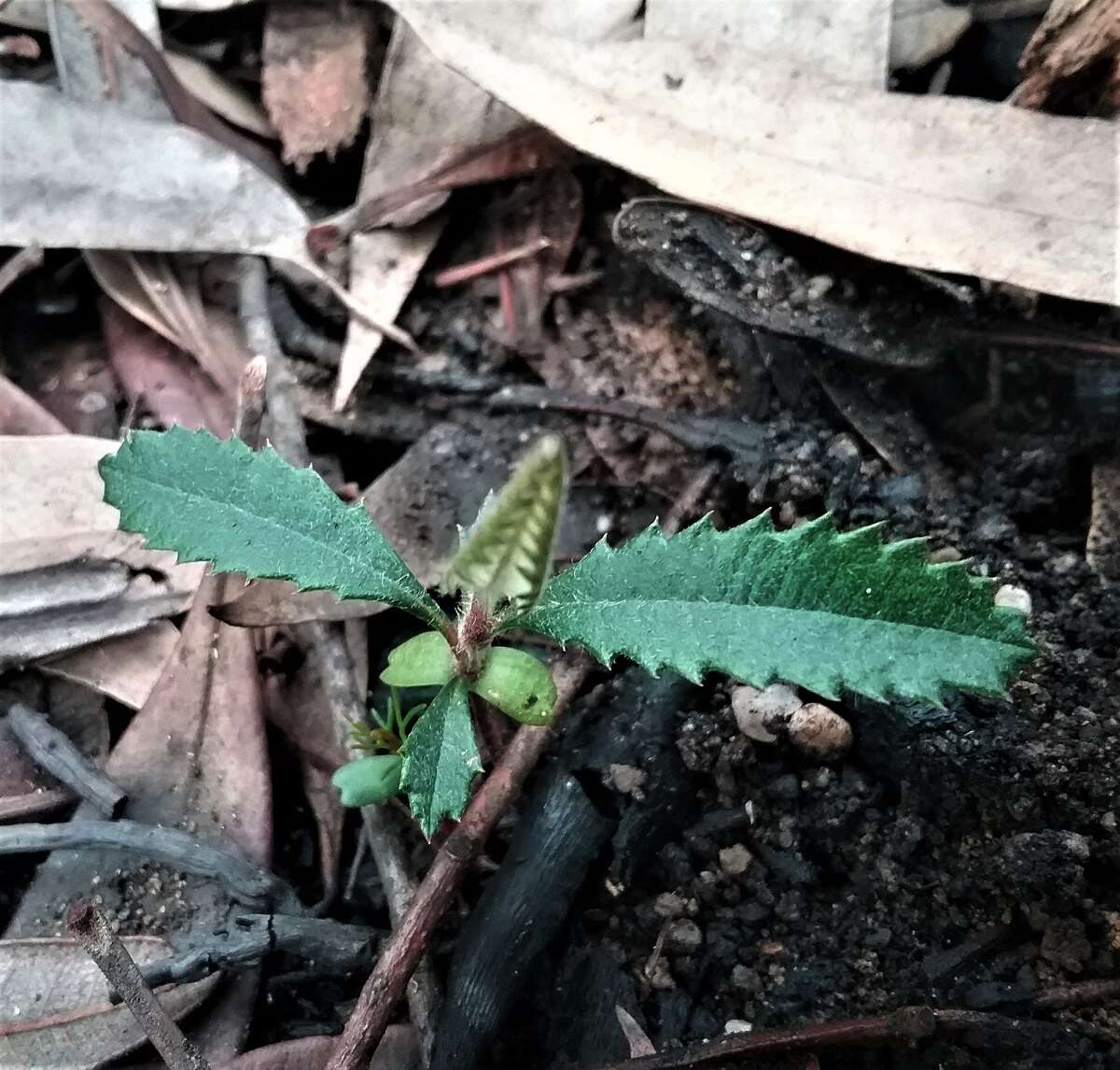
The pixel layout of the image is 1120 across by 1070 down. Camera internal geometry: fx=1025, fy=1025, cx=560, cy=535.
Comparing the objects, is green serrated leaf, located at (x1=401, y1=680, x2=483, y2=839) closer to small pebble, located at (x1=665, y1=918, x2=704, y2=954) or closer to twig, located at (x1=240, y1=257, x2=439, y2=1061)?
twig, located at (x1=240, y1=257, x2=439, y2=1061)

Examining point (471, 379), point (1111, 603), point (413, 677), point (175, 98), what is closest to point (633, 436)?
point (471, 379)

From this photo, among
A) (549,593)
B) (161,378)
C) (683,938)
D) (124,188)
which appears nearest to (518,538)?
(549,593)

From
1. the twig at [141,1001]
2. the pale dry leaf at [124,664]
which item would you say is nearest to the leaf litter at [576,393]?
the pale dry leaf at [124,664]

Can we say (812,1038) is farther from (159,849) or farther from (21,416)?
(21,416)

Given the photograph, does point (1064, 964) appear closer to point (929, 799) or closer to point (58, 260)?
point (929, 799)

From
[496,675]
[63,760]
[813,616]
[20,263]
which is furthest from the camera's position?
[20,263]

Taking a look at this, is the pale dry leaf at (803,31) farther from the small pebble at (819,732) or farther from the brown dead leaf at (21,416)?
the brown dead leaf at (21,416)
